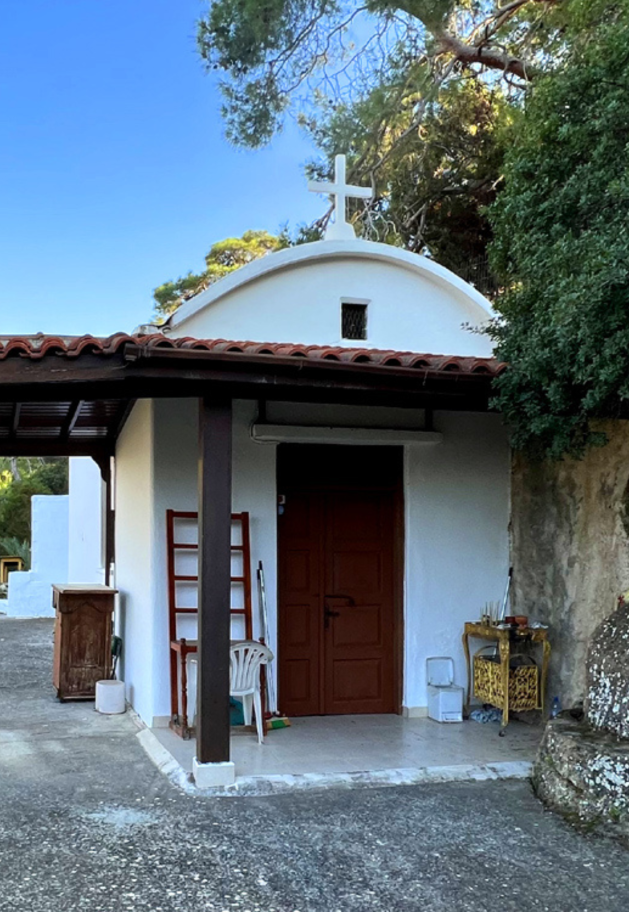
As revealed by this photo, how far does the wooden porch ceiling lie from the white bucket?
3.39 meters

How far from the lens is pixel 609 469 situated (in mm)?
6902

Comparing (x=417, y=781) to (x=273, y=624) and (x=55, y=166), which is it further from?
(x=55, y=166)

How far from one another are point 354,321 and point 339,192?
1469 mm

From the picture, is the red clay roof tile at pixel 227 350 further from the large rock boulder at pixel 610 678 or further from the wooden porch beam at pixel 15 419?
the wooden porch beam at pixel 15 419

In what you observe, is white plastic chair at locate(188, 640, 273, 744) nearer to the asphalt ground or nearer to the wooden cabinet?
the asphalt ground

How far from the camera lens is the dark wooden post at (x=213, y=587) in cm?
579

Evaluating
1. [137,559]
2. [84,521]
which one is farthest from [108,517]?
[84,521]

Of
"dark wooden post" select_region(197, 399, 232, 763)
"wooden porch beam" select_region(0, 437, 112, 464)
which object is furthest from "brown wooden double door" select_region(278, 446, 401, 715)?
"wooden porch beam" select_region(0, 437, 112, 464)

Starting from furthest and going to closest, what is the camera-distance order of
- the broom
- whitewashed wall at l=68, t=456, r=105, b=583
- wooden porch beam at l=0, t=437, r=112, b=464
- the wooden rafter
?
whitewashed wall at l=68, t=456, r=105, b=583
wooden porch beam at l=0, t=437, r=112, b=464
the wooden rafter
the broom

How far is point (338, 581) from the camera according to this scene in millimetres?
8062

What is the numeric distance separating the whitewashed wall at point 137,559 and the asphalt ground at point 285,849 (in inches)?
56.1

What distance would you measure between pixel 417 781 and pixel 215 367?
10.4ft

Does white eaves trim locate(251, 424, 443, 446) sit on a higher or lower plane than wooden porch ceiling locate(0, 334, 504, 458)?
lower

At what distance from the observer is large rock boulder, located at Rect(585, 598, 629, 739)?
17.8 feet
